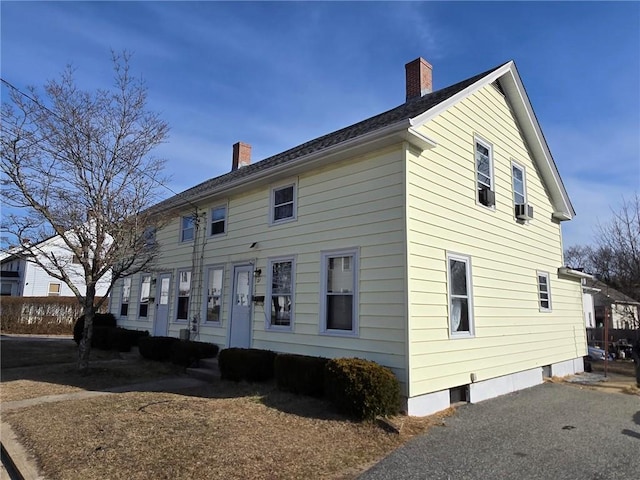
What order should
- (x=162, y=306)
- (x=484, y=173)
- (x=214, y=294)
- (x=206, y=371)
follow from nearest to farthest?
1. (x=484, y=173)
2. (x=206, y=371)
3. (x=214, y=294)
4. (x=162, y=306)

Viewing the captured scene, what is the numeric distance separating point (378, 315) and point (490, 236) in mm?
3999

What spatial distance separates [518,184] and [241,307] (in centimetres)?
827

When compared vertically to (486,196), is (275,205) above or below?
below

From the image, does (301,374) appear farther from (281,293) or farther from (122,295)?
(122,295)

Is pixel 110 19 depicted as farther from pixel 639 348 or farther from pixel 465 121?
pixel 639 348

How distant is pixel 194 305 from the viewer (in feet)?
40.9

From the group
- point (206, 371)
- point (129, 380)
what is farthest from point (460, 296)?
point (129, 380)

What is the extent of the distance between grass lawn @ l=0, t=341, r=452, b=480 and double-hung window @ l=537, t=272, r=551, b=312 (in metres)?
6.16

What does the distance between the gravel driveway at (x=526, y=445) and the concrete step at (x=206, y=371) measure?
17.8ft

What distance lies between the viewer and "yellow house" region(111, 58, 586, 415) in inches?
295

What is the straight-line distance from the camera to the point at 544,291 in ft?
39.4

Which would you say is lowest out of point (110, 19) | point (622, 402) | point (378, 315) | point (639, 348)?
point (622, 402)

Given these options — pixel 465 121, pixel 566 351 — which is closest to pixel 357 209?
pixel 465 121

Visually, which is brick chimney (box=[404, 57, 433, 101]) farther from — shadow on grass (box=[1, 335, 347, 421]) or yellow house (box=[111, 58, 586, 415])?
shadow on grass (box=[1, 335, 347, 421])
